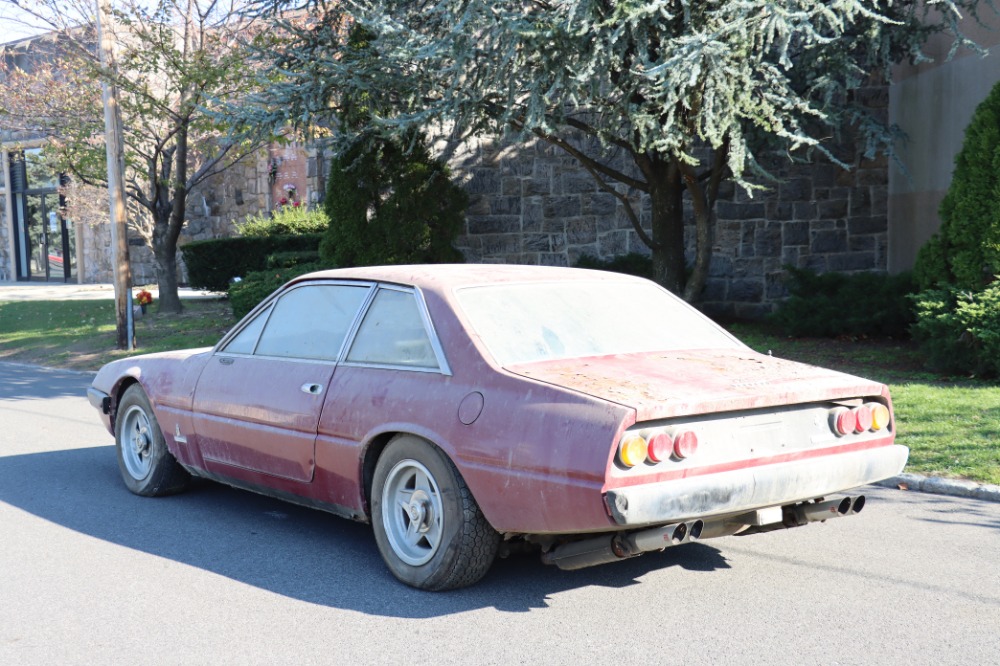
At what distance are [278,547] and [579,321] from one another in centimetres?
206

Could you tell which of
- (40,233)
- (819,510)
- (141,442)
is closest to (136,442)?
(141,442)

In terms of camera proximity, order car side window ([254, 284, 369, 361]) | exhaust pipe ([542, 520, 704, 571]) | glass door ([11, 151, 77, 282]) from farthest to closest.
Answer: glass door ([11, 151, 77, 282]) → car side window ([254, 284, 369, 361]) → exhaust pipe ([542, 520, 704, 571])

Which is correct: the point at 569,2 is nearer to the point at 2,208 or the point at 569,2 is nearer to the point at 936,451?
the point at 936,451

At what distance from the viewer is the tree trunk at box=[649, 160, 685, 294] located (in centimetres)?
1440

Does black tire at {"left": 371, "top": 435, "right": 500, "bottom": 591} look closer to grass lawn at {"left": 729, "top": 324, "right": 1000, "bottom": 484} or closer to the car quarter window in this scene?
the car quarter window

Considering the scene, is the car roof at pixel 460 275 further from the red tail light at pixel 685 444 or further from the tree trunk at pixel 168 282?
the tree trunk at pixel 168 282

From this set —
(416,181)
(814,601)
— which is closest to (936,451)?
(814,601)

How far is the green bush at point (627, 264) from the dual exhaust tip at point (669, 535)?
35.7 ft

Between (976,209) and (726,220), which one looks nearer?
(976,209)

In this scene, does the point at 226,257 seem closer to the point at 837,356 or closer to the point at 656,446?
the point at 837,356

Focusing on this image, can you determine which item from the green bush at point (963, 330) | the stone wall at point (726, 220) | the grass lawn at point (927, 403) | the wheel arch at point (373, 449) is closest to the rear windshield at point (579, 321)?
the wheel arch at point (373, 449)

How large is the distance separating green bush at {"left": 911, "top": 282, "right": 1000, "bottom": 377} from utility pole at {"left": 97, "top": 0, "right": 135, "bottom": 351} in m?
11.1

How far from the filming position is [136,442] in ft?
23.5

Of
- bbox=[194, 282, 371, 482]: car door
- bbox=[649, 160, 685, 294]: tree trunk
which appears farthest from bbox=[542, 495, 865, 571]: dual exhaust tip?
bbox=[649, 160, 685, 294]: tree trunk
